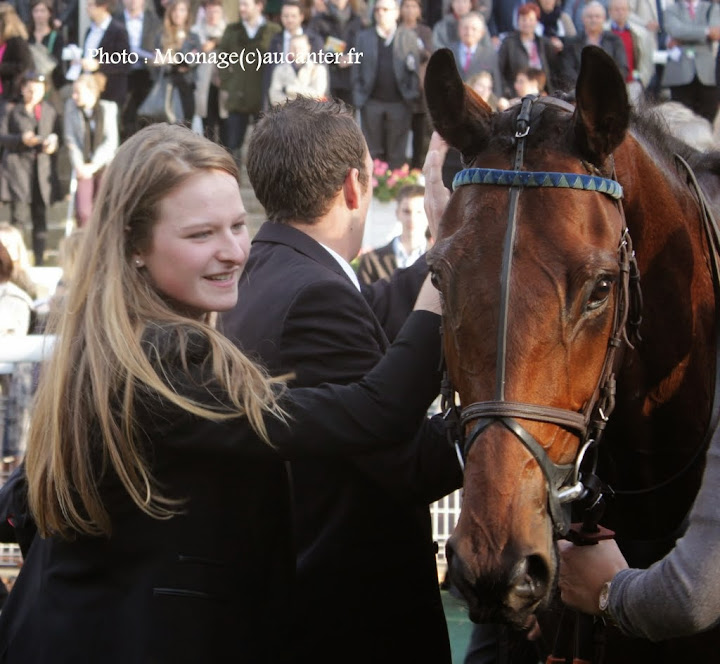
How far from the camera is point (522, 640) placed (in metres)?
3.14

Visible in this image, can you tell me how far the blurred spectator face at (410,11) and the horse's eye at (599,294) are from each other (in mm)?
10546

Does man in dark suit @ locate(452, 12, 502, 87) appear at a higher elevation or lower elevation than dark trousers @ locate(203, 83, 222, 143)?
higher

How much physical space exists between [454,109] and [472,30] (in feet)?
32.0

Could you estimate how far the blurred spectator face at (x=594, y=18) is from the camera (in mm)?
11852

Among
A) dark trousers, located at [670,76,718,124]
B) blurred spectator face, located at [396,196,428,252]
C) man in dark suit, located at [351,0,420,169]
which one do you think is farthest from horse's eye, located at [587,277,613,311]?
man in dark suit, located at [351,0,420,169]

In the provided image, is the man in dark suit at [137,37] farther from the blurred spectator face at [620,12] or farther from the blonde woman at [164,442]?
the blonde woman at [164,442]

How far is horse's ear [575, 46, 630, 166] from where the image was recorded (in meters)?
2.30

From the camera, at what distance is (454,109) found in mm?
2473

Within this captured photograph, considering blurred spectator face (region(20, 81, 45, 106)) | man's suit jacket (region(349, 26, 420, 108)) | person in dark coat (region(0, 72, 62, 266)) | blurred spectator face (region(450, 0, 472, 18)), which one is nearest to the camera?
man's suit jacket (region(349, 26, 420, 108))

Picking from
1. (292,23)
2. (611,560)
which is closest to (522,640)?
(611,560)

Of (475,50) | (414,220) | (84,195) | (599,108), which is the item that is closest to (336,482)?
(599,108)

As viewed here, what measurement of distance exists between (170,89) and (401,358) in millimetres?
Result: 10995

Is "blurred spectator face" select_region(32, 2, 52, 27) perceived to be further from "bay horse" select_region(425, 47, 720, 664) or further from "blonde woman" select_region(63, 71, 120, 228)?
"bay horse" select_region(425, 47, 720, 664)

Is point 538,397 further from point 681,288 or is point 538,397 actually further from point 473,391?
point 681,288
